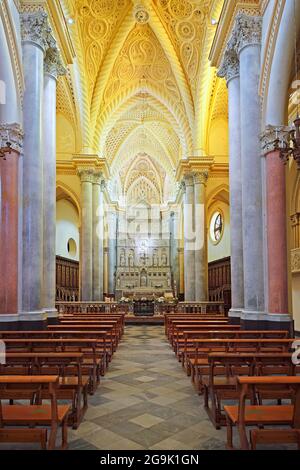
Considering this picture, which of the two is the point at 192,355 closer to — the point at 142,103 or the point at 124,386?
the point at 124,386

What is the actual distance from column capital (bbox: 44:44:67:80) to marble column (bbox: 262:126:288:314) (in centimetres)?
603

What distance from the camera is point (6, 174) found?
30.0ft

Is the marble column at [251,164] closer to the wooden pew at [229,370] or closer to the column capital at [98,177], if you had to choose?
the wooden pew at [229,370]

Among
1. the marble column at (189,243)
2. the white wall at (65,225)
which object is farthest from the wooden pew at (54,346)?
the white wall at (65,225)

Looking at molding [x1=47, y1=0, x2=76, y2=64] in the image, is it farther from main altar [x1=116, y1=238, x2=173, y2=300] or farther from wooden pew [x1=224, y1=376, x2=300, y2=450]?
main altar [x1=116, y1=238, x2=173, y2=300]

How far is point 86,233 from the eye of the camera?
20.4m

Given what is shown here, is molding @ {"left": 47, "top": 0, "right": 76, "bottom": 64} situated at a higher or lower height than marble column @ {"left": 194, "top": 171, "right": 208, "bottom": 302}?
higher

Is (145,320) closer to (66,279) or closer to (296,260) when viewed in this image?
(66,279)

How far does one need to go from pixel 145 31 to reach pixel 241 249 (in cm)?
1334

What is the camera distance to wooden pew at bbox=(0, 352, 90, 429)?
15.5ft

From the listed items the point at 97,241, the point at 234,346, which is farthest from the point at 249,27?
the point at 97,241

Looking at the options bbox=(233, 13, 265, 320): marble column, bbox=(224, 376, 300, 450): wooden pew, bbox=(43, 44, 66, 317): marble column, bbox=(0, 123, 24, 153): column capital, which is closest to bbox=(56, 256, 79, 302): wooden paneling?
bbox=(43, 44, 66, 317): marble column

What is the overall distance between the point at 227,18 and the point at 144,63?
427 inches

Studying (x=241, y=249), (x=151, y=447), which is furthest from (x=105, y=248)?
(x=151, y=447)
